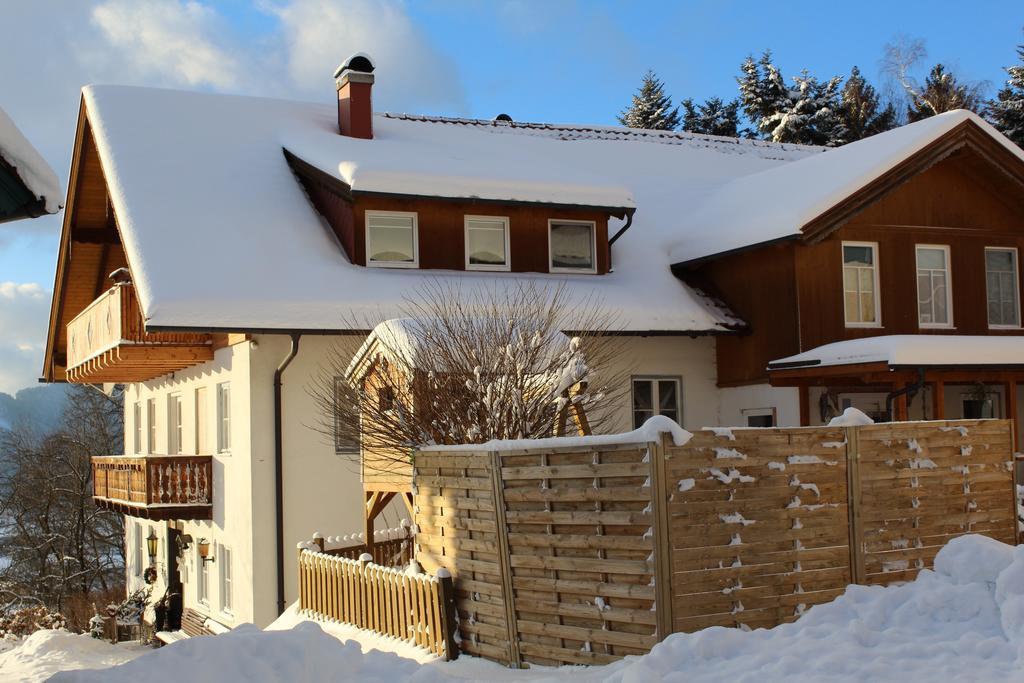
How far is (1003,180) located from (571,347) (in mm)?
11448

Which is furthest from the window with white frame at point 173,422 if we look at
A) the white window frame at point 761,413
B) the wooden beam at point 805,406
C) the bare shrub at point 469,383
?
the wooden beam at point 805,406

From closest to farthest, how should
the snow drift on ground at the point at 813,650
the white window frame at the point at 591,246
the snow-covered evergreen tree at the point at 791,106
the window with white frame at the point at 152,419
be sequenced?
the snow drift on ground at the point at 813,650
the white window frame at the point at 591,246
the window with white frame at the point at 152,419
the snow-covered evergreen tree at the point at 791,106

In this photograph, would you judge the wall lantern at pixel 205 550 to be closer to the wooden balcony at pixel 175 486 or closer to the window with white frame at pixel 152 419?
the wooden balcony at pixel 175 486

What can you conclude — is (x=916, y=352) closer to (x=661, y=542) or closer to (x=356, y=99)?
(x=661, y=542)

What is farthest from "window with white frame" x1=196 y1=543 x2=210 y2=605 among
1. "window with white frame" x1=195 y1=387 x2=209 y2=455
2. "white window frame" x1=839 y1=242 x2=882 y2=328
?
"white window frame" x1=839 y1=242 x2=882 y2=328

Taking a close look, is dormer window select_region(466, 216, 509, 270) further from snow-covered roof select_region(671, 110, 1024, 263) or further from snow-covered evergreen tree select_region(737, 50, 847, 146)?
snow-covered evergreen tree select_region(737, 50, 847, 146)

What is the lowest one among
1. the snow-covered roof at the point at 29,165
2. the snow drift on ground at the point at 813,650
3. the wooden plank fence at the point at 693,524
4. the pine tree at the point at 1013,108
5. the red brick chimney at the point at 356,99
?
the snow drift on ground at the point at 813,650

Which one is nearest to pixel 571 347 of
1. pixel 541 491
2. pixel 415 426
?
pixel 415 426

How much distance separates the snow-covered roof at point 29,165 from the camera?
328 inches

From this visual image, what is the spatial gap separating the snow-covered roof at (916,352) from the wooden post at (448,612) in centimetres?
888

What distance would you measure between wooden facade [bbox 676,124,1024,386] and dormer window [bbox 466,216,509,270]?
338 centimetres

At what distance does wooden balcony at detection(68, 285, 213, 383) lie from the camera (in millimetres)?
20031

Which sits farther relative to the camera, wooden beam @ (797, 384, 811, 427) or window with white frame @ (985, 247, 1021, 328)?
window with white frame @ (985, 247, 1021, 328)

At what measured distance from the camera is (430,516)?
12508 millimetres
